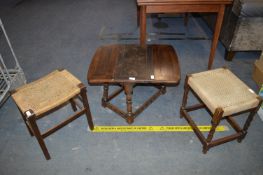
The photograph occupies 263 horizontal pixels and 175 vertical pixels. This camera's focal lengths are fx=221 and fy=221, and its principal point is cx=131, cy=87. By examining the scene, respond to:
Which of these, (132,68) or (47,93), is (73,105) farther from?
(132,68)

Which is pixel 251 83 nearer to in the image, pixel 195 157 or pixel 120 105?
pixel 195 157

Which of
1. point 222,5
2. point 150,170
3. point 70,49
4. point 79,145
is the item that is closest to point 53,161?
point 79,145

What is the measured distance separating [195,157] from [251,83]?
1102 mm

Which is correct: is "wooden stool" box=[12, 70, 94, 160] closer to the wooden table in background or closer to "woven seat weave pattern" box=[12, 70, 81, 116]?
"woven seat weave pattern" box=[12, 70, 81, 116]

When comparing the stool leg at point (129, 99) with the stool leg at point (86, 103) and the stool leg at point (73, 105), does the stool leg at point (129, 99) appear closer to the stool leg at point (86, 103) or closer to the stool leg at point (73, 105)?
the stool leg at point (86, 103)

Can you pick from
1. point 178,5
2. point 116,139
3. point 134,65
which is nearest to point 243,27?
point 178,5

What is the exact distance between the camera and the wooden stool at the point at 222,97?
1.37 m

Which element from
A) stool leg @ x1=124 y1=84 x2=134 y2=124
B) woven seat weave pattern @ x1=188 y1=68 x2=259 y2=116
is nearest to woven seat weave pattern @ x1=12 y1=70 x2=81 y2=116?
stool leg @ x1=124 y1=84 x2=134 y2=124

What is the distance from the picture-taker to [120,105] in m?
2.03

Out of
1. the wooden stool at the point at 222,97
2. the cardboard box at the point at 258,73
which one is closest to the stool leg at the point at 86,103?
the wooden stool at the point at 222,97

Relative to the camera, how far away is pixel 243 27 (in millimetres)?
2264

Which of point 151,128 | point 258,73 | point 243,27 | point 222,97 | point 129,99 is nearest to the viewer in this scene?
point 222,97

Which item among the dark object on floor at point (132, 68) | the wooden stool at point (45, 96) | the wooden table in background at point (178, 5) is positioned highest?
the wooden table in background at point (178, 5)

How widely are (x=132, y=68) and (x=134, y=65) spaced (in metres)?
0.04
